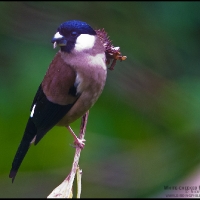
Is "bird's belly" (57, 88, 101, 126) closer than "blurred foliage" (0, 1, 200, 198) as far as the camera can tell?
Yes

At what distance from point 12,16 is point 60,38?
155cm

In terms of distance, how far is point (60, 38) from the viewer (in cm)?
277

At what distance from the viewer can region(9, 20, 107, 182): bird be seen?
2795 mm

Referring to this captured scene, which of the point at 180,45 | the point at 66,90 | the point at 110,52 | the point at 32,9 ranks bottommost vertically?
the point at 66,90

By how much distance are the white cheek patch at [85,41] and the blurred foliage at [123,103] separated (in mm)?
718

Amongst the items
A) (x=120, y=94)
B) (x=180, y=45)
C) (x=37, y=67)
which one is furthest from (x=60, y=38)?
(x=180, y=45)

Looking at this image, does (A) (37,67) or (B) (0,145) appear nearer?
(B) (0,145)

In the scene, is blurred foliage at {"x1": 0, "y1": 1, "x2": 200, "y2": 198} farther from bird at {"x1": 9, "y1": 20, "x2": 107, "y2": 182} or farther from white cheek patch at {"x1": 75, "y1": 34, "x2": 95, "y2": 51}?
white cheek patch at {"x1": 75, "y1": 34, "x2": 95, "y2": 51}

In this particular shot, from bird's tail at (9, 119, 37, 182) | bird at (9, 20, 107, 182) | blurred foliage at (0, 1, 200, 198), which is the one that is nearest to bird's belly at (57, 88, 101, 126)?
bird at (9, 20, 107, 182)

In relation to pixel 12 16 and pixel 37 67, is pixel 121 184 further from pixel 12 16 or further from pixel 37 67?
pixel 12 16

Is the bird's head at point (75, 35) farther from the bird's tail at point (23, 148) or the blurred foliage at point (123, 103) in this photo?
the blurred foliage at point (123, 103)

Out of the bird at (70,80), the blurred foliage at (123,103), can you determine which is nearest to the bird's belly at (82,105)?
the bird at (70,80)

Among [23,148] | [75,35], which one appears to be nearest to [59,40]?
[75,35]

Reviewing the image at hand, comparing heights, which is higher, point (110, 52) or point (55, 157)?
point (110, 52)
